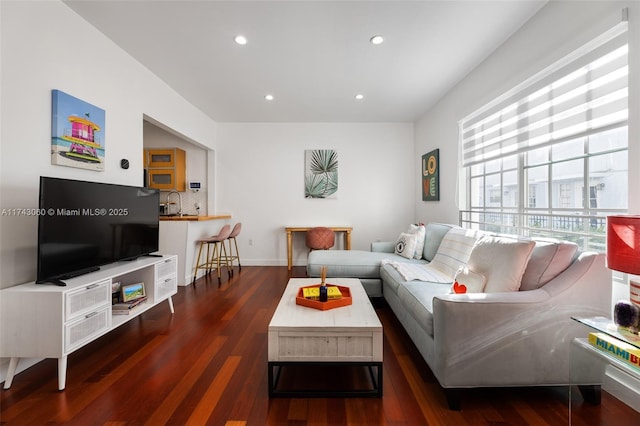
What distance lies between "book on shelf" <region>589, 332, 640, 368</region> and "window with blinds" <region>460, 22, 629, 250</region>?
93cm

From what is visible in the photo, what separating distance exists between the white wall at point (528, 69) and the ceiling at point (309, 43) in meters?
0.13

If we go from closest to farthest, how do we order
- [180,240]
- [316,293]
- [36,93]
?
[36,93]
[316,293]
[180,240]

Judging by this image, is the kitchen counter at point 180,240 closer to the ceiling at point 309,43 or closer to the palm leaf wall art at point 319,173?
the ceiling at point 309,43

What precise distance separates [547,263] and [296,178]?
407 cm

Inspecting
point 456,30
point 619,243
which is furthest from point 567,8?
point 619,243

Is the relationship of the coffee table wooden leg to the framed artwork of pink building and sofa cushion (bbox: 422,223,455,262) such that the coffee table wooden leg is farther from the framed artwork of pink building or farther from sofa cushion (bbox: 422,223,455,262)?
the framed artwork of pink building

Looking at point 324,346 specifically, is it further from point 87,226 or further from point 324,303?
point 87,226

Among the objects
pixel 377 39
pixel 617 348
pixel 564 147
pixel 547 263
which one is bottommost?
pixel 617 348

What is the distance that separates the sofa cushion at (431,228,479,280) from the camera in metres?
2.49

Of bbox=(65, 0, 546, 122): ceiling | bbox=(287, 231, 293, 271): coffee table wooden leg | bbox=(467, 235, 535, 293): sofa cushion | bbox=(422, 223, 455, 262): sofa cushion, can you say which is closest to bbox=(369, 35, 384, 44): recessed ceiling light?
bbox=(65, 0, 546, 122): ceiling

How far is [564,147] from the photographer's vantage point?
206 centimetres

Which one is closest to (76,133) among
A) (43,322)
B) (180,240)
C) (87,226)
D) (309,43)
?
(87,226)

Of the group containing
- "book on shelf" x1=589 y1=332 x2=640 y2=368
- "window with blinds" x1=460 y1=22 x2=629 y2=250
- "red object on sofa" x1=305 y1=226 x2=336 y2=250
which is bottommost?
"book on shelf" x1=589 y1=332 x2=640 y2=368

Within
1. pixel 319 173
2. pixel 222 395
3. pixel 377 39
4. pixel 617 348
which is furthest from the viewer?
pixel 319 173
